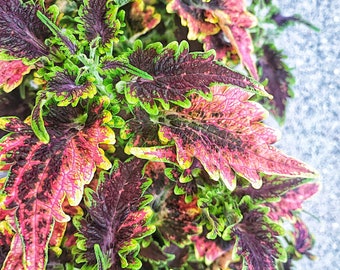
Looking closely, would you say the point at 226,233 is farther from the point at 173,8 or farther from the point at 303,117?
the point at 303,117

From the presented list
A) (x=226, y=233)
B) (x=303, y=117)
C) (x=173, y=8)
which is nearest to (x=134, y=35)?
(x=173, y=8)

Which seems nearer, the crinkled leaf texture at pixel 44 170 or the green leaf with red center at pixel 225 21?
the crinkled leaf texture at pixel 44 170

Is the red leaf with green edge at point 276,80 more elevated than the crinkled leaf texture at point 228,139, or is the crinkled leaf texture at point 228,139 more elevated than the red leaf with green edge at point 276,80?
the crinkled leaf texture at point 228,139

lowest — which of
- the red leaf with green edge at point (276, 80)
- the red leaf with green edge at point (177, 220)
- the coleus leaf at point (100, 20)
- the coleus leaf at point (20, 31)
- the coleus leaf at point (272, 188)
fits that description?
the red leaf with green edge at point (177, 220)

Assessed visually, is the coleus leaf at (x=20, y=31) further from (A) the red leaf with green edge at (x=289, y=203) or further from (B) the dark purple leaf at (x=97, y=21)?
(A) the red leaf with green edge at (x=289, y=203)

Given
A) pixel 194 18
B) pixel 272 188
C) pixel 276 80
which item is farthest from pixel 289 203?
pixel 194 18

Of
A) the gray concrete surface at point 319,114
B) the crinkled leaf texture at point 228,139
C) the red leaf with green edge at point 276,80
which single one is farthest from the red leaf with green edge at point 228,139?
the gray concrete surface at point 319,114

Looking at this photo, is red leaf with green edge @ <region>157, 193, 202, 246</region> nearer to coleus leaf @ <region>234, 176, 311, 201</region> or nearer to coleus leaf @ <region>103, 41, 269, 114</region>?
coleus leaf @ <region>234, 176, 311, 201</region>
